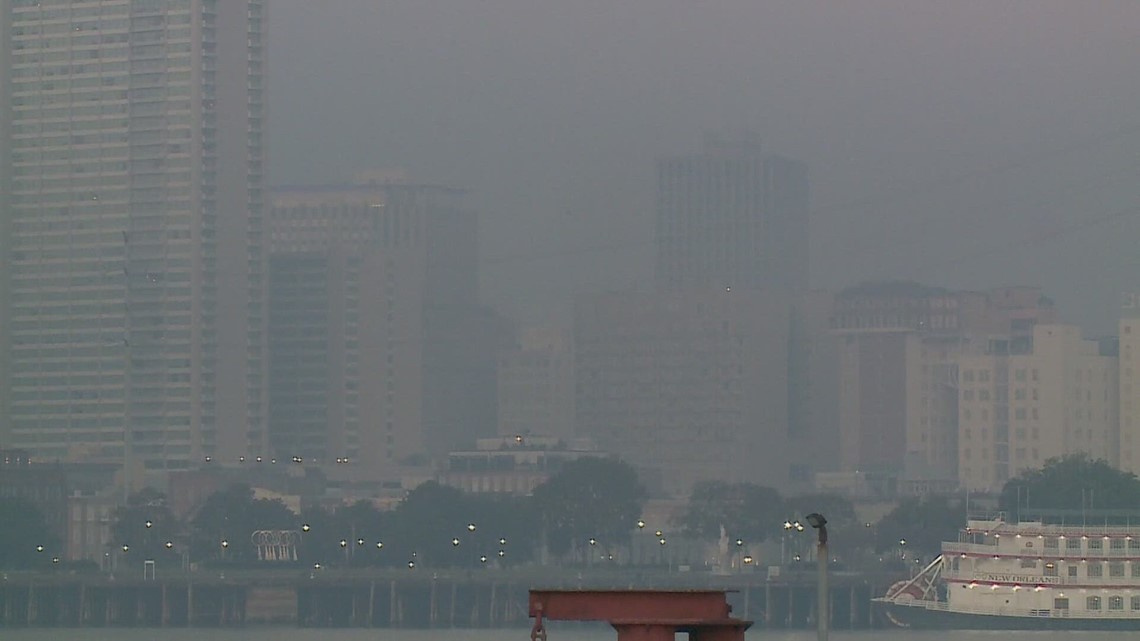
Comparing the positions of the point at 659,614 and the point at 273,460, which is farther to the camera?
the point at 273,460

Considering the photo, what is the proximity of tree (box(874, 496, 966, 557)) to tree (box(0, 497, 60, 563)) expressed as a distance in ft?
131

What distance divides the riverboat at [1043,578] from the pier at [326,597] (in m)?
21.0

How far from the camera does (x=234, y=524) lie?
415 feet

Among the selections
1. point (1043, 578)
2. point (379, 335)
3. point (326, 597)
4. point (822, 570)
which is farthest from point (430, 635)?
point (379, 335)

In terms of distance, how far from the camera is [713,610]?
16391 mm

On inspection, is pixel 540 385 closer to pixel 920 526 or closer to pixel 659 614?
pixel 920 526

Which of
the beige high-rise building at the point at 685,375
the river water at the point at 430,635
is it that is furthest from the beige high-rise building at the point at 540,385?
the river water at the point at 430,635

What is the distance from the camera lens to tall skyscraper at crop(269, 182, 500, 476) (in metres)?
173

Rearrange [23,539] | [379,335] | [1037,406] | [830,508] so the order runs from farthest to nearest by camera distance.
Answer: [379,335]
[1037,406]
[830,508]
[23,539]

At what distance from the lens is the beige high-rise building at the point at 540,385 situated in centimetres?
16925

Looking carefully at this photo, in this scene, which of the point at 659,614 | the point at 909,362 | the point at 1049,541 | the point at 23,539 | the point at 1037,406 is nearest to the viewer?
the point at 659,614

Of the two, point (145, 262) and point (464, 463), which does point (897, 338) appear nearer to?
point (464, 463)

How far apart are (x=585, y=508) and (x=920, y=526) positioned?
1570 centimetres

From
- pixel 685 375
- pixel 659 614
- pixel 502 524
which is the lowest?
pixel 502 524
